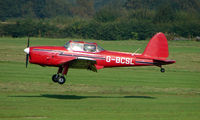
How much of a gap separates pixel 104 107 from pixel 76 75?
10941mm

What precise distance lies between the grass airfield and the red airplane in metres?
1.62

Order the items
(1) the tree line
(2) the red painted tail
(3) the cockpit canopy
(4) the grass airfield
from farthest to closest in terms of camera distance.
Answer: (1) the tree line, (2) the red painted tail, (3) the cockpit canopy, (4) the grass airfield

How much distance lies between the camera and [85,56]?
18859mm

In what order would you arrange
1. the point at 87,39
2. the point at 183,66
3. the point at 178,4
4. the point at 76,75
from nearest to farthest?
the point at 76,75 < the point at 183,66 < the point at 87,39 < the point at 178,4

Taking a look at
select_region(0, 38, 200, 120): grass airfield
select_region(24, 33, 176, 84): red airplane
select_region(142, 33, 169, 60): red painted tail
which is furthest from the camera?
select_region(142, 33, 169, 60): red painted tail

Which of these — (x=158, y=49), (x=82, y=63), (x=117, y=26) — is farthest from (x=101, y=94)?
(x=117, y=26)

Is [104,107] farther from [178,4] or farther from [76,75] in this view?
[178,4]

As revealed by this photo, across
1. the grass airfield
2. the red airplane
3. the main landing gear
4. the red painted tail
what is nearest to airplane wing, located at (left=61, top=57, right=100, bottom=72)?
the red airplane

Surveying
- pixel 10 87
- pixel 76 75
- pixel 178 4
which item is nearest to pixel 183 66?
pixel 76 75

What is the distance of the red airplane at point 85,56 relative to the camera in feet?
60.3

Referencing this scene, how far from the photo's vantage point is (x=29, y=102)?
17500 mm

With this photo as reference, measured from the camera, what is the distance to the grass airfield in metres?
15.8

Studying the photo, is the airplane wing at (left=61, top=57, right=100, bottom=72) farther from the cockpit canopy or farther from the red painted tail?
the red painted tail

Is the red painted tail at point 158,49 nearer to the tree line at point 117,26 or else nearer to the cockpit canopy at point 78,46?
the cockpit canopy at point 78,46
